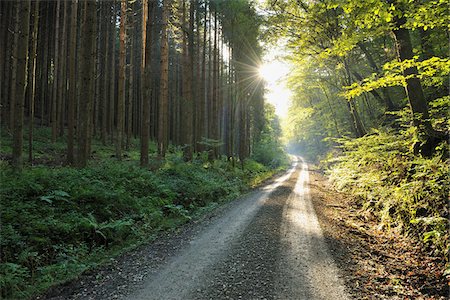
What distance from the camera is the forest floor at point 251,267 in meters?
3.98

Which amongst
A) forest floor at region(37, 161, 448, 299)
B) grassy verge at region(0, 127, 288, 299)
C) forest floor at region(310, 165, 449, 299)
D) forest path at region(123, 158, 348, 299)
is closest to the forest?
grassy verge at region(0, 127, 288, 299)

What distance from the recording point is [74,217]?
609 centimetres

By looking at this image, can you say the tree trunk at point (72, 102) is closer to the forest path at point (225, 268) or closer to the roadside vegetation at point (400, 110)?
the forest path at point (225, 268)

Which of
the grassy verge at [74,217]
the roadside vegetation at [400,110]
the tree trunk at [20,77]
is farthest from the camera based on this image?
the tree trunk at [20,77]

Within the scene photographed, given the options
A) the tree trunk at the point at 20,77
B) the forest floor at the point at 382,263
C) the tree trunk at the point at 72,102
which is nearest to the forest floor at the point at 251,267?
the forest floor at the point at 382,263

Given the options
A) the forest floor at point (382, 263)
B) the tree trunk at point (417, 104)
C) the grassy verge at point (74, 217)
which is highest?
the tree trunk at point (417, 104)

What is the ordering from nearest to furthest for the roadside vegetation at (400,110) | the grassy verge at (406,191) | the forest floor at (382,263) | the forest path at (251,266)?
the forest path at (251,266) → the forest floor at (382,263) → the grassy verge at (406,191) → the roadside vegetation at (400,110)

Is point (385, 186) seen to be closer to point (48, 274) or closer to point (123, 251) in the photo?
point (123, 251)

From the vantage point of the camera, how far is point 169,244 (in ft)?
20.1

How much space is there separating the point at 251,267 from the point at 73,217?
13.7 ft

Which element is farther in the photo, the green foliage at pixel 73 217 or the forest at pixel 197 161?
the forest at pixel 197 161

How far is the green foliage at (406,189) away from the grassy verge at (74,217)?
565 cm

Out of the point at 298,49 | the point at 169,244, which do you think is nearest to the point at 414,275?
the point at 169,244

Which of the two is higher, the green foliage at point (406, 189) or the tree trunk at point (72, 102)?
the tree trunk at point (72, 102)
